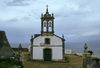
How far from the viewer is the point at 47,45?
3244 cm

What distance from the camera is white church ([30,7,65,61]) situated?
32.3m

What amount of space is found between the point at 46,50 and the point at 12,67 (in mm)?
14884

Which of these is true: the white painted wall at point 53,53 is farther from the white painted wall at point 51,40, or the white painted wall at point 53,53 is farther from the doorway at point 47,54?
the white painted wall at point 51,40

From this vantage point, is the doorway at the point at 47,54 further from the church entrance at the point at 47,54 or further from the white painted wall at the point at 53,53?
the white painted wall at the point at 53,53

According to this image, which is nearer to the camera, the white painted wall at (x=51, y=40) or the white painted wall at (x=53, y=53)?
the white painted wall at (x=53, y=53)

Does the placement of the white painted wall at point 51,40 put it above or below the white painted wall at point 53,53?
above

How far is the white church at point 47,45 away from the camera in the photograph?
1272 inches

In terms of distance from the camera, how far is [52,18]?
32469mm

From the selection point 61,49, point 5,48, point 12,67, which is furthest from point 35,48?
point 12,67

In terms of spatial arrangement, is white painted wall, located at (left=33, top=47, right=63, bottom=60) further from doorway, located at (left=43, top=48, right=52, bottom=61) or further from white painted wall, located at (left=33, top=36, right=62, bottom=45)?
white painted wall, located at (left=33, top=36, right=62, bottom=45)

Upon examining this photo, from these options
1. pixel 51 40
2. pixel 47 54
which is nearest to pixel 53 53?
pixel 47 54

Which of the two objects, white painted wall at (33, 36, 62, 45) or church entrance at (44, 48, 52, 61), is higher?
white painted wall at (33, 36, 62, 45)

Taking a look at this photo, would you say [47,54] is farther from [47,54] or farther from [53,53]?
[53,53]

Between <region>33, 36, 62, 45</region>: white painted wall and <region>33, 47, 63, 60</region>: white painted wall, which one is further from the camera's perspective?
<region>33, 36, 62, 45</region>: white painted wall
